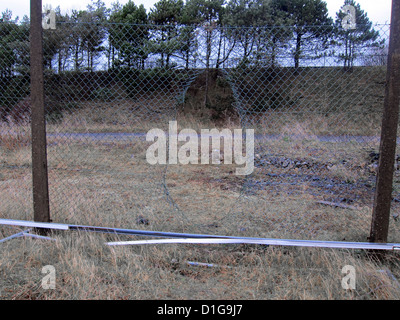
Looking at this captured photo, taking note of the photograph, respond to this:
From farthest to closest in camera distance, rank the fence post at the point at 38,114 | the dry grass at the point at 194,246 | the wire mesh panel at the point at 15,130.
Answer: the wire mesh panel at the point at 15,130 < the fence post at the point at 38,114 < the dry grass at the point at 194,246

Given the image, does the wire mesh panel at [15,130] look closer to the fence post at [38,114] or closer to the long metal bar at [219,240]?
the fence post at [38,114]

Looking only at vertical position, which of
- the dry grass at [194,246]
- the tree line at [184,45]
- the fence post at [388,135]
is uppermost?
the tree line at [184,45]

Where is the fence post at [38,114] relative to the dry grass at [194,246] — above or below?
above

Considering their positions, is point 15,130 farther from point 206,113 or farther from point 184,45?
point 184,45

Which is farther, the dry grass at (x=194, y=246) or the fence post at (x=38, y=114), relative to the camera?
the fence post at (x=38, y=114)

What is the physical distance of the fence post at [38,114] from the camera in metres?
3.00

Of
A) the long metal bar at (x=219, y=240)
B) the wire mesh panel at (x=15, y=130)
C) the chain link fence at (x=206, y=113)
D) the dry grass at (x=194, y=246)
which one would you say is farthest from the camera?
the wire mesh panel at (x=15, y=130)

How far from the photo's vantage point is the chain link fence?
332cm

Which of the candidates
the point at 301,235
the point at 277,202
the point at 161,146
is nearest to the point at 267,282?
the point at 301,235

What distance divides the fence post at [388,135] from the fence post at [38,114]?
315cm

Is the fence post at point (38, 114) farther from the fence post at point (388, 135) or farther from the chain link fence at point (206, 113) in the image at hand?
the fence post at point (388, 135)

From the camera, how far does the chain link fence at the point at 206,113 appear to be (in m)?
3.32

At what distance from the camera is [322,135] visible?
489 cm

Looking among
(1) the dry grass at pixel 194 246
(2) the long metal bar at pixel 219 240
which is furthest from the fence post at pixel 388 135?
(1) the dry grass at pixel 194 246
